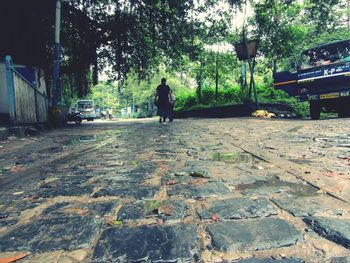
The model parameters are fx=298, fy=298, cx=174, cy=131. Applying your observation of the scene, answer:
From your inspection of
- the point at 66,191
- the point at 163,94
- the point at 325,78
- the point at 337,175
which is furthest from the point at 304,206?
the point at 163,94

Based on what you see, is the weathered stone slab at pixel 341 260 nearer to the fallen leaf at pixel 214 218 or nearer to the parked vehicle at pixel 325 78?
the fallen leaf at pixel 214 218

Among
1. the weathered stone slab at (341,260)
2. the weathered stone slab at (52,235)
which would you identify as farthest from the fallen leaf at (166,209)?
the weathered stone slab at (341,260)

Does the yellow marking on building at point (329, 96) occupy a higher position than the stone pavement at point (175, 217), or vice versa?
the yellow marking on building at point (329, 96)

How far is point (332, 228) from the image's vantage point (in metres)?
1.53

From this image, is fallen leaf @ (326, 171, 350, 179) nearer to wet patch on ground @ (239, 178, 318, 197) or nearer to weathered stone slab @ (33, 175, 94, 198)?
wet patch on ground @ (239, 178, 318, 197)

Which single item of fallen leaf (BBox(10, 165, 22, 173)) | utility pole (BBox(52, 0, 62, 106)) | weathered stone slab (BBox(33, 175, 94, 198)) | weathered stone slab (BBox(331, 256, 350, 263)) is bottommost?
fallen leaf (BBox(10, 165, 22, 173))

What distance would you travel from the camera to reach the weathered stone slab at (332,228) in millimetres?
1420

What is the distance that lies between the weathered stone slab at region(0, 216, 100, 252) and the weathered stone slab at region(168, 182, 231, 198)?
0.74 meters

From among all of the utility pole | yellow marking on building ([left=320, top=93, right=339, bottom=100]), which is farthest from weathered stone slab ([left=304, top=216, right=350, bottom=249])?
the utility pole

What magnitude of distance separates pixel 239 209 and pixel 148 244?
0.69m

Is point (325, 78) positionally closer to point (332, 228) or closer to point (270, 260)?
point (332, 228)

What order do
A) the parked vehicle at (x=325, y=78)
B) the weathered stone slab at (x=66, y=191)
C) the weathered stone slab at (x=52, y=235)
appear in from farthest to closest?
the parked vehicle at (x=325, y=78), the weathered stone slab at (x=66, y=191), the weathered stone slab at (x=52, y=235)

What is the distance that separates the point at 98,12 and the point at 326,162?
14538 millimetres

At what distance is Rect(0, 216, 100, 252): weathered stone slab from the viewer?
4.90ft
